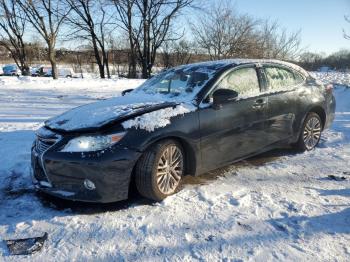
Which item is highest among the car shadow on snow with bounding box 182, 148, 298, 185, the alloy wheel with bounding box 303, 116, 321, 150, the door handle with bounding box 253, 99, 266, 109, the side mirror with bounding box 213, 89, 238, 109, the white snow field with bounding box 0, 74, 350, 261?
the side mirror with bounding box 213, 89, 238, 109

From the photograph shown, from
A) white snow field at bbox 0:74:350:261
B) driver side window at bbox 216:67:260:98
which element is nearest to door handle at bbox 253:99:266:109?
driver side window at bbox 216:67:260:98

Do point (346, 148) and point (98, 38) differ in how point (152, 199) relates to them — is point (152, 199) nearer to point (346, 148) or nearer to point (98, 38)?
point (346, 148)

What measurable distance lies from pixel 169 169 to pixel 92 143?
0.89m

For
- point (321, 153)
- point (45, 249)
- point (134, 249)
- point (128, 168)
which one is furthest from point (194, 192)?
point (321, 153)

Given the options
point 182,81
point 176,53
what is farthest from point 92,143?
point 176,53

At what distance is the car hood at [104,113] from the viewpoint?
3.74 metres

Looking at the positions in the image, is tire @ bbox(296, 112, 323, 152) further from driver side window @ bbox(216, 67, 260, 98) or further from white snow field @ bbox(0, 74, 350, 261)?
driver side window @ bbox(216, 67, 260, 98)

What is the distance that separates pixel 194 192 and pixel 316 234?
141cm

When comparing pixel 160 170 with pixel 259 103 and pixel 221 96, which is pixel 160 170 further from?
pixel 259 103

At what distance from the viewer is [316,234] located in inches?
128

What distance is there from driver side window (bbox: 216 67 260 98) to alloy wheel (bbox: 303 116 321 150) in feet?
4.35

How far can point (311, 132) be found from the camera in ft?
19.5

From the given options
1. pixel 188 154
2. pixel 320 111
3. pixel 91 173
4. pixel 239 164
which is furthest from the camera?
pixel 320 111

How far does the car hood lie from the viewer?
147 inches
